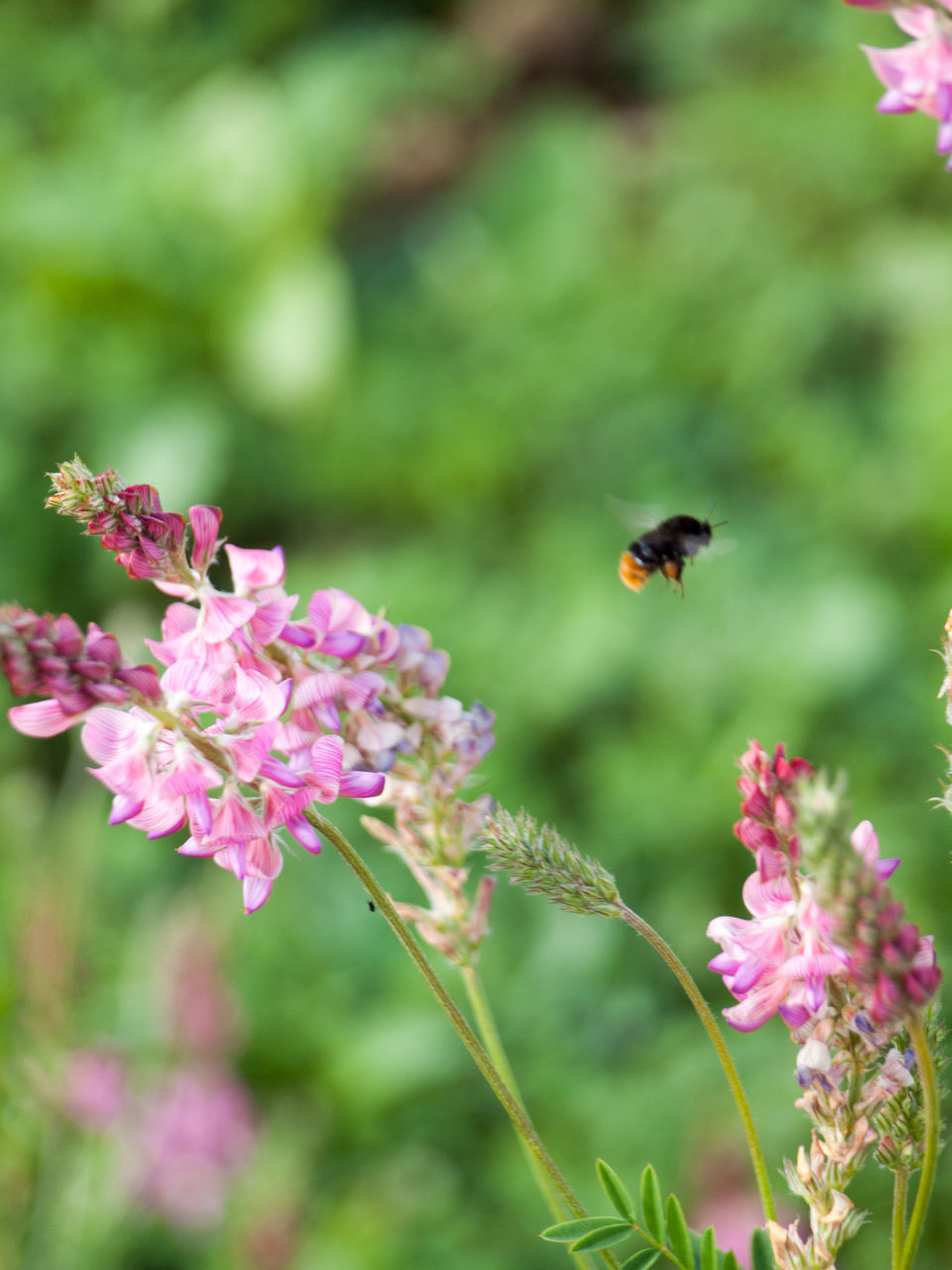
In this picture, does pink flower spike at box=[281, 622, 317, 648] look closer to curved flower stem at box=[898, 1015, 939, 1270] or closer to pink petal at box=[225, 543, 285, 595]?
pink petal at box=[225, 543, 285, 595]

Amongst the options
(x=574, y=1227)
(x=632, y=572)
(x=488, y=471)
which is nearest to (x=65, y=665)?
(x=574, y=1227)

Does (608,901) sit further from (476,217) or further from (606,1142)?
(476,217)

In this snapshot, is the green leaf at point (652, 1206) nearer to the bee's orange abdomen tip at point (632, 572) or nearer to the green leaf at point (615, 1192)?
the green leaf at point (615, 1192)

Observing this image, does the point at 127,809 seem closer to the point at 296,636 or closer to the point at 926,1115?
the point at 296,636

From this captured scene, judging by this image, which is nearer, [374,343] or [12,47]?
[374,343]

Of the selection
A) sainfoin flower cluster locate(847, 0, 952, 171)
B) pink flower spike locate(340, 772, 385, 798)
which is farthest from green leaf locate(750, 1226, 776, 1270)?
sainfoin flower cluster locate(847, 0, 952, 171)

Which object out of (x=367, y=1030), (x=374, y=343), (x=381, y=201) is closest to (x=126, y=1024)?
(x=367, y=1030)
